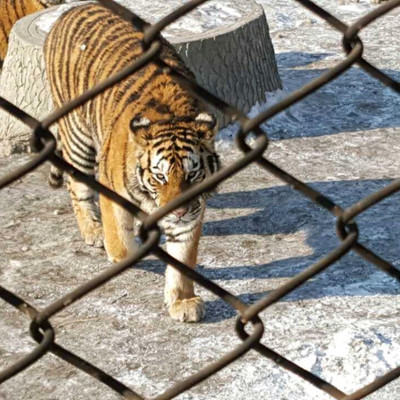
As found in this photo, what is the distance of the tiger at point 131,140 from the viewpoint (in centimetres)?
407

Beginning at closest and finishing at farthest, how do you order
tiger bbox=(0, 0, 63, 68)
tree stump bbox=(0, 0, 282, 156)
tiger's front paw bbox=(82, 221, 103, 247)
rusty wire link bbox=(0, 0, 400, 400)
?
1. rusty wire link bbox=(0, 0, 400, 400)
2. tiger's front paw bbox=(82, 221, 103, 247)
3. tree stump bbox=(0, 0, 282, 156)
4. tiger bbox=(0, 0, 63, 68)

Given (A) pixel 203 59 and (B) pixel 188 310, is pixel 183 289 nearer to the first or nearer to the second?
(B) pixel 188 310

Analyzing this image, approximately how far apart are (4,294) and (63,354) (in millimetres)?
121

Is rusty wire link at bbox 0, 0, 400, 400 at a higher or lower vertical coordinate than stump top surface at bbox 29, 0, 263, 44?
higher

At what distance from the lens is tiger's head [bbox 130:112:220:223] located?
13.1ft

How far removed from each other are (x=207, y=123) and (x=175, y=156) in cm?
19

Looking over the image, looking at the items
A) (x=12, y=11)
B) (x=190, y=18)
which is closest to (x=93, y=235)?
(x=190, y=18)

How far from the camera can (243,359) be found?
3.81m

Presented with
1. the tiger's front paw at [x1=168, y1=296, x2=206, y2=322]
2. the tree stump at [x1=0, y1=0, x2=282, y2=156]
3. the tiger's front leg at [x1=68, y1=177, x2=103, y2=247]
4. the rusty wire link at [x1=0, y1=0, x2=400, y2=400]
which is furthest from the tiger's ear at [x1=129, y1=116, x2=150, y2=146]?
the rusty wire link at [x1=0, y1=0, x2=400, y2=400]

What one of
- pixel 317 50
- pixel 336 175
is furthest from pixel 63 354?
pixel 317 50

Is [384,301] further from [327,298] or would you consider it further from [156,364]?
[156,364]

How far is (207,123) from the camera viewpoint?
13.3ft

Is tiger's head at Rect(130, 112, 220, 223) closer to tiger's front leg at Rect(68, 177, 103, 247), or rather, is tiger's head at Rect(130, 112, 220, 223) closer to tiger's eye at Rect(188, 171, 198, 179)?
tiger's eye at Rect(188, 171, 198, 179)

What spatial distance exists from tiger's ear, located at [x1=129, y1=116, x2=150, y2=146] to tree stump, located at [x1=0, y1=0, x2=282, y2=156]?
1.80 m
